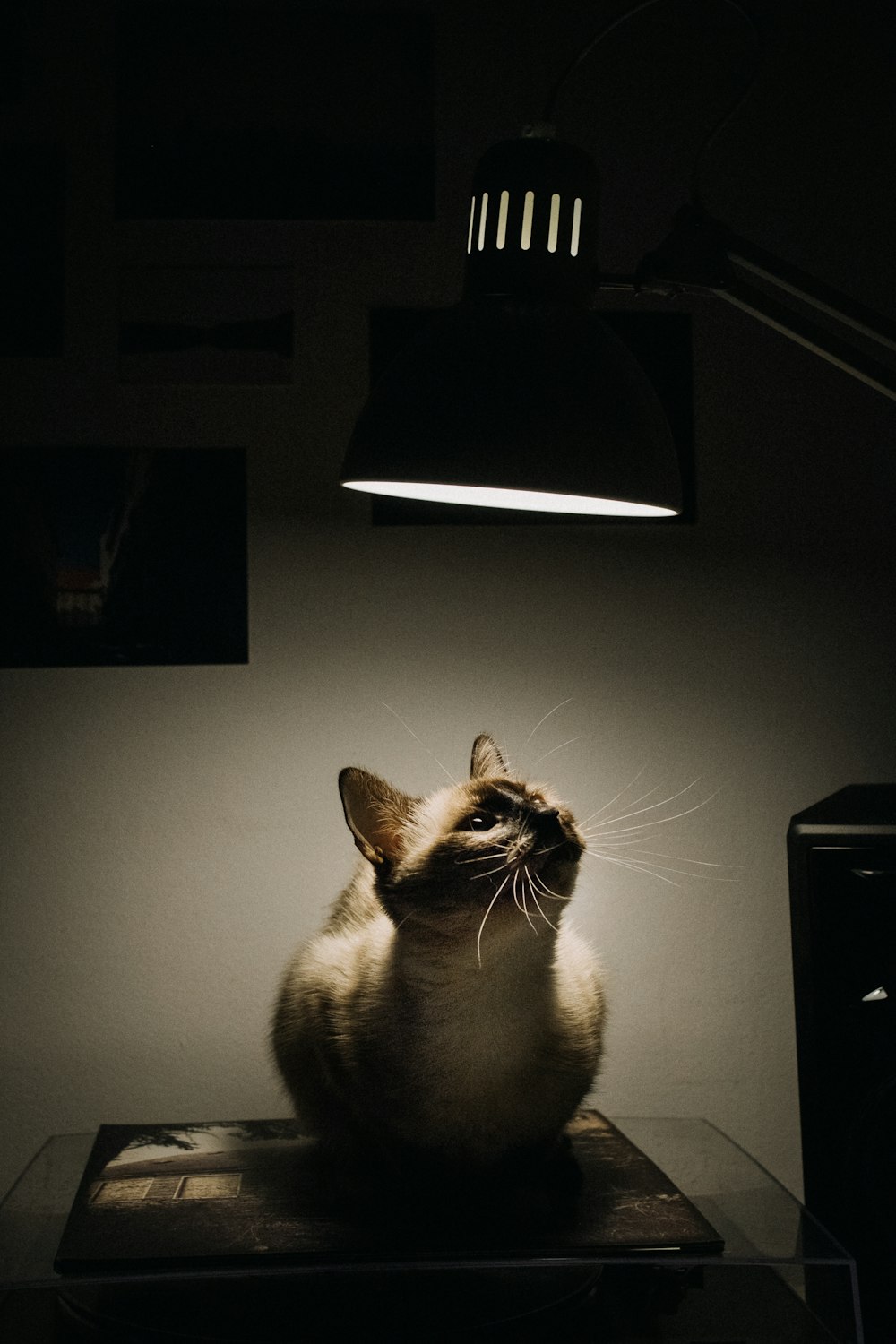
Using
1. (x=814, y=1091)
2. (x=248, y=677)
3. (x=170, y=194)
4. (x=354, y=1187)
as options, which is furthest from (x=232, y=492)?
(x=814, y=1091)

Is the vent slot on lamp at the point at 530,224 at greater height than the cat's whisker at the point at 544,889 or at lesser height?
greater

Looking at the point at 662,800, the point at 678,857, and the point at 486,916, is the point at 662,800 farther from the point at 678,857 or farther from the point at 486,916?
the point at 486,916

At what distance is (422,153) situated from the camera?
1.28 meters

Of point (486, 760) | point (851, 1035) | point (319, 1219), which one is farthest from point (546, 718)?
point (319, 1219)

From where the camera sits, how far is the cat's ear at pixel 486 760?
1011 millimetres

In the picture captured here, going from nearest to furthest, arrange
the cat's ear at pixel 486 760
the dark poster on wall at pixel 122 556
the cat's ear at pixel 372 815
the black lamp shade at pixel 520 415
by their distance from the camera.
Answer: the black lamp shade at pixel 520 415, the cat's ear at pixel 372 815, the cat's ear at pixel 486 760, the dark poster on wall at pixel 122 556

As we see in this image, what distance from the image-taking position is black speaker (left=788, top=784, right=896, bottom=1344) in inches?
34.3

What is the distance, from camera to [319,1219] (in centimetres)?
85

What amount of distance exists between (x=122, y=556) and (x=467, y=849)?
62cm

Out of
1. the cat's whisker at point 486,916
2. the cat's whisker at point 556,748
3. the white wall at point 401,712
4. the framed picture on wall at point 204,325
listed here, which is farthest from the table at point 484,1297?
the framed picture on wall at point 204,325

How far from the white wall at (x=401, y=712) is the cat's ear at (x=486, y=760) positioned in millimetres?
249

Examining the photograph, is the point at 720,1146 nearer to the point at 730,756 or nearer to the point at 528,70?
the point at 730,756

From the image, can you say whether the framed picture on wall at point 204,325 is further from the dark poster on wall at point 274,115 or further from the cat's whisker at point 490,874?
the cat's whisker at point 490,874

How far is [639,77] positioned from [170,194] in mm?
561
